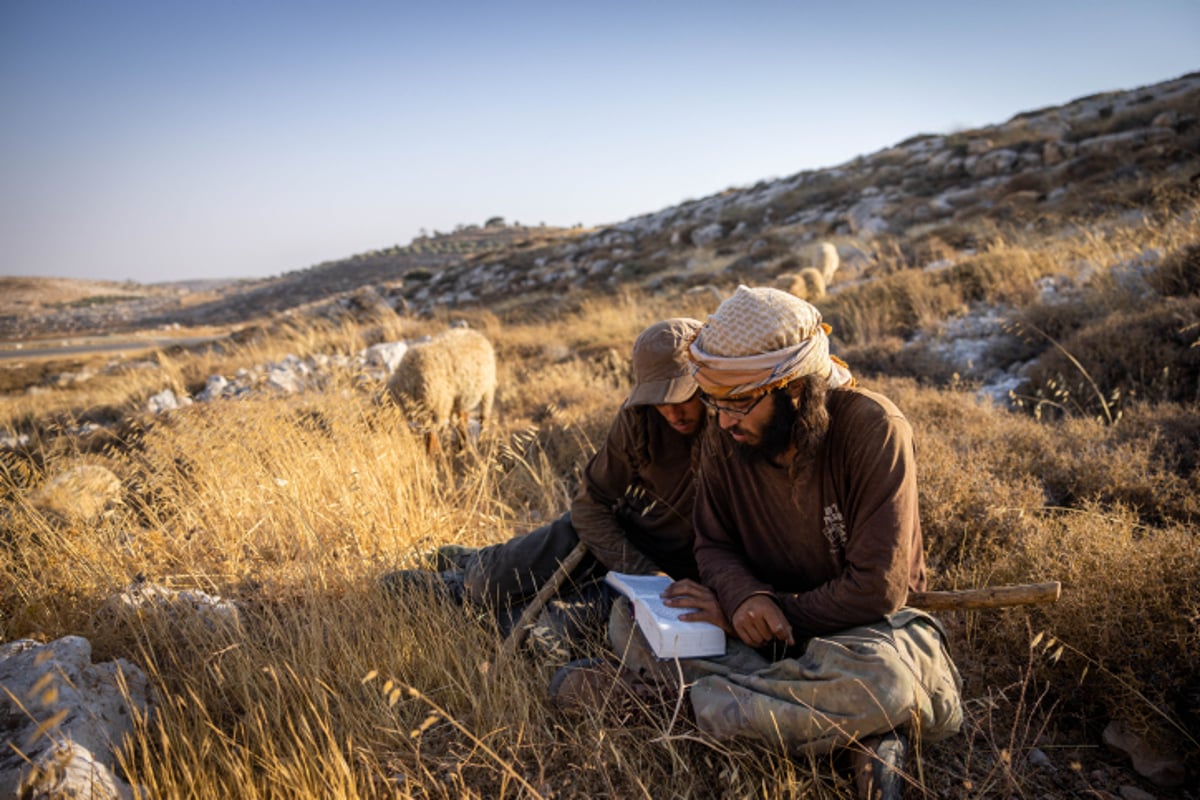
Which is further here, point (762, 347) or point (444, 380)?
point (444, 380)

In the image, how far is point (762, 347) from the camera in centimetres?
194

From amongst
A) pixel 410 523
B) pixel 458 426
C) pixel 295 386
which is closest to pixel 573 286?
pixel 295 386

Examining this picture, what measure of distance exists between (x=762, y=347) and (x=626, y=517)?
129cm

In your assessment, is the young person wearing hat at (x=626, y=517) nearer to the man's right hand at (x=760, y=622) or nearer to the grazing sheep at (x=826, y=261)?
the man's right hand at (x=760, y=622)

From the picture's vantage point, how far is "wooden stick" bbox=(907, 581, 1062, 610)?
5.87ft

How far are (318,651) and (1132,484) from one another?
4.10 metres

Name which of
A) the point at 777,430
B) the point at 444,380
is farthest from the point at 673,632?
the point at 444,380

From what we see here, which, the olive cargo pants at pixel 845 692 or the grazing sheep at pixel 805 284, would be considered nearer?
the olive cargo pants at pixel 845 692

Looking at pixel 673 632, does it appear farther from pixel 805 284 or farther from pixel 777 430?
pixel 805 284

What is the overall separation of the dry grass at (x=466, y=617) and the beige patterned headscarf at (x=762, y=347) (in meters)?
1.11

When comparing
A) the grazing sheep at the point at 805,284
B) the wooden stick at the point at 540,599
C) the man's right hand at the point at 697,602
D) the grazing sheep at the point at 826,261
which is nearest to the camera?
the man's right hand at the point at 697,602

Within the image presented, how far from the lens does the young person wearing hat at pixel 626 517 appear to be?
2.54 metres

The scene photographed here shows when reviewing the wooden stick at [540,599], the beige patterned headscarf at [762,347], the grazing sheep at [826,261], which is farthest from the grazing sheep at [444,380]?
the grazing sheep at [826,261]

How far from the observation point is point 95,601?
111 inches
